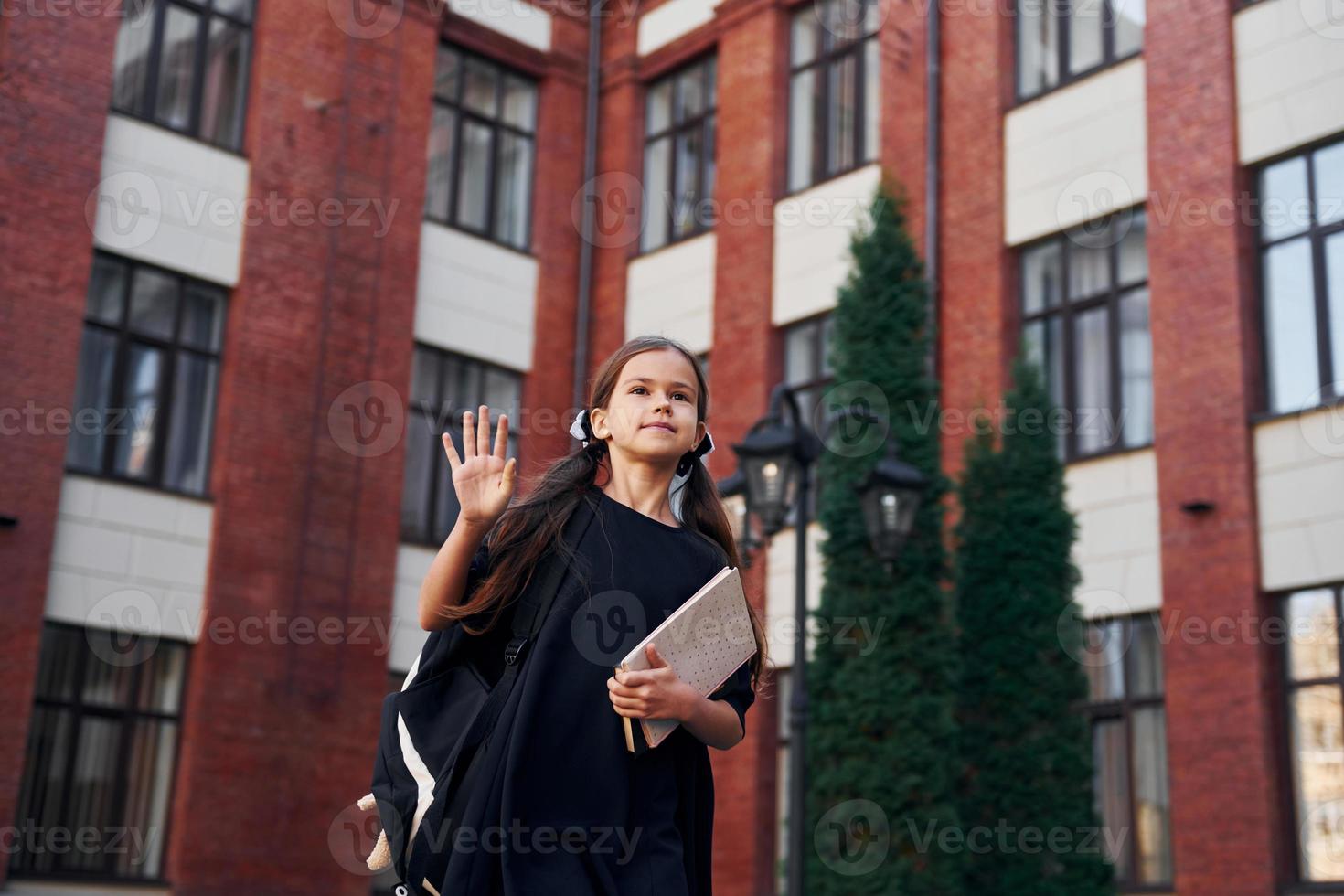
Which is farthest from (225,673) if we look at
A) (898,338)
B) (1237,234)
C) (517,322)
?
(1237,234)

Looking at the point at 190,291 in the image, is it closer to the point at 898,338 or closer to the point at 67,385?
Result: the point at 67,385

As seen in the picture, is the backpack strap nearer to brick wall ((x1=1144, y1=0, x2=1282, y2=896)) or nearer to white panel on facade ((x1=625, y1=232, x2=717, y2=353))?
brick wall ((x1=1144, y1=0, x2=1282, y2=896))

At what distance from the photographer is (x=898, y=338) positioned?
14695mm

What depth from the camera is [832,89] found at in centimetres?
1988

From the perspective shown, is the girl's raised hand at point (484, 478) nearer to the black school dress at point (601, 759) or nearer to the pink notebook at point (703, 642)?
the black school dress at point (601, 759)

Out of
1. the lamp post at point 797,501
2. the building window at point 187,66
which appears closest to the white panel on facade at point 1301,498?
the lamp post at point 797,501

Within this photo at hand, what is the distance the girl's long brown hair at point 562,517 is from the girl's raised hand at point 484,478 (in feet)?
0.35

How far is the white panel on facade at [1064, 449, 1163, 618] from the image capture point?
15266mm

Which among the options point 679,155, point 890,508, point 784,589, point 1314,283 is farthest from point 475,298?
point 1314,283

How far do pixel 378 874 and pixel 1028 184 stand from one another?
408 inches

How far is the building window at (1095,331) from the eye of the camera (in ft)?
52.2

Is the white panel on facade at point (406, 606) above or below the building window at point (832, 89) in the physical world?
below

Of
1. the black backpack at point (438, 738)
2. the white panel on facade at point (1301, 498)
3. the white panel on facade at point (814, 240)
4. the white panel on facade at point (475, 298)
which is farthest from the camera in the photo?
the white panel on facade at point (475, 298)

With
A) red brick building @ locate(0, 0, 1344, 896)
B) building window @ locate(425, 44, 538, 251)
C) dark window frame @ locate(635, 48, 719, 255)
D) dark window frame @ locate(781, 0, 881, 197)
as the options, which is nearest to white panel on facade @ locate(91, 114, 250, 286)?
red brick building @ locate(0, 0, 1344, 896)
